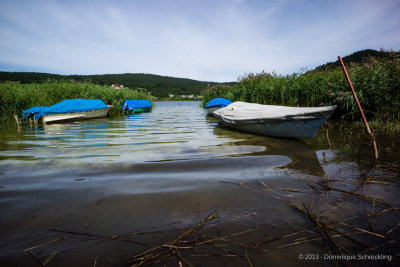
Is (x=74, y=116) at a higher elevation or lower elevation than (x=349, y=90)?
lower

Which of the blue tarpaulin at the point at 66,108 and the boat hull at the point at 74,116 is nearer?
the blue tarpaulin at the point at 66,108

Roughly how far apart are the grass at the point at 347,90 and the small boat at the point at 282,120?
7.99 ft

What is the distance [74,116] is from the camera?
409 inches

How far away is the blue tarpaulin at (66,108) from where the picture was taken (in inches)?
357

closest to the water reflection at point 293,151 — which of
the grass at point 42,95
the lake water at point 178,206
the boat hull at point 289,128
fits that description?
the lake water at point 178,206

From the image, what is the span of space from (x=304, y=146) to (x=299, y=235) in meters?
3.50

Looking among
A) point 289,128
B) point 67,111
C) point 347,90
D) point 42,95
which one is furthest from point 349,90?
point 42,95

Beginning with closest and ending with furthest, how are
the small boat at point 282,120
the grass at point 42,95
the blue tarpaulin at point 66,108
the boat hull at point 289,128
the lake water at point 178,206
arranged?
the lake water at point 178,206 < the small boat at point 282,120 < the boat hull at point 289,128 < the blue tarpaulin at point 66,108 < the grass at point 42,95

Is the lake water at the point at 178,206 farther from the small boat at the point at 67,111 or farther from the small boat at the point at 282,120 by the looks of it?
the small boat at the point at 67,111

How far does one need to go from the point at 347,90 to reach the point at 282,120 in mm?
4325

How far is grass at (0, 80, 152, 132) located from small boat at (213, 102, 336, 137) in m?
8.89

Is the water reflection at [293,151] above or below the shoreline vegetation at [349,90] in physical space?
below

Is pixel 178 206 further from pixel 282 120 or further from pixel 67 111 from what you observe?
pixel 67 111

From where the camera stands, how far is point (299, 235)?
1.49 meters
